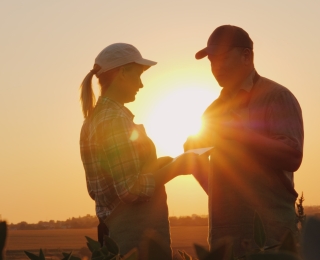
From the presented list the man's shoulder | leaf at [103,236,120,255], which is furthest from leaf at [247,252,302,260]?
the man's shoulder

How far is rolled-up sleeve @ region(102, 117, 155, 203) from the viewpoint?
10.0 ft

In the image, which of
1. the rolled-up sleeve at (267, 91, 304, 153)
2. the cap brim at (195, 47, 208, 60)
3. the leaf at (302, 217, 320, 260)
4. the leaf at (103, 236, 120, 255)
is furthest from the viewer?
the cap brim at (195, 47, 208, 60)

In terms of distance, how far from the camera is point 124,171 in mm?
3104

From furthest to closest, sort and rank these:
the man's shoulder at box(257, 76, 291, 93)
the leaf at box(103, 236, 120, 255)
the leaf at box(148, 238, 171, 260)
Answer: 1. the man's shoulder at box(257, 76, 291, 93)
2. the leaf at box(103, 236, 120, 255)
3. the leaf at box(148, 238, 171, 260)

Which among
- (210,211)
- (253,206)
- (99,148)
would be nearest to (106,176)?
(99,148)

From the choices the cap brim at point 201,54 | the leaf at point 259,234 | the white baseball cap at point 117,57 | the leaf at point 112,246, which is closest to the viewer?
the leaf at point 259,234

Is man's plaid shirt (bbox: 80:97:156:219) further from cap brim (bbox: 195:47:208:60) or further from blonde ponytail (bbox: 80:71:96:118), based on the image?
cap brim (bbox: 195:47:208:60)

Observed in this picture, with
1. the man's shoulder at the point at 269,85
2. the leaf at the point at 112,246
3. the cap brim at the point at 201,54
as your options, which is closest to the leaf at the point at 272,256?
the leaf at the point at 112,246

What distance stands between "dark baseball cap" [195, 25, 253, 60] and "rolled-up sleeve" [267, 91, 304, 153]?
50 cm

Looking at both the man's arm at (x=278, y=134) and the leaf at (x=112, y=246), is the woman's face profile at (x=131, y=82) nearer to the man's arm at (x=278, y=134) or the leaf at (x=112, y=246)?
the man's arm at (x=278, y=134)

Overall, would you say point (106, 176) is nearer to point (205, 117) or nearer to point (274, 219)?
point (205, 117)

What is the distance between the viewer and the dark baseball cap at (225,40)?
130 inches

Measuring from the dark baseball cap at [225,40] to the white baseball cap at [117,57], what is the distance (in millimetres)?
432

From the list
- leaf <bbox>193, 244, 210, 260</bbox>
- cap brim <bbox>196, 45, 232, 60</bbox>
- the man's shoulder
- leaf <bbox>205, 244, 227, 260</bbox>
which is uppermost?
cap brim <bbox>196, 45, 232, 60</bbox>
